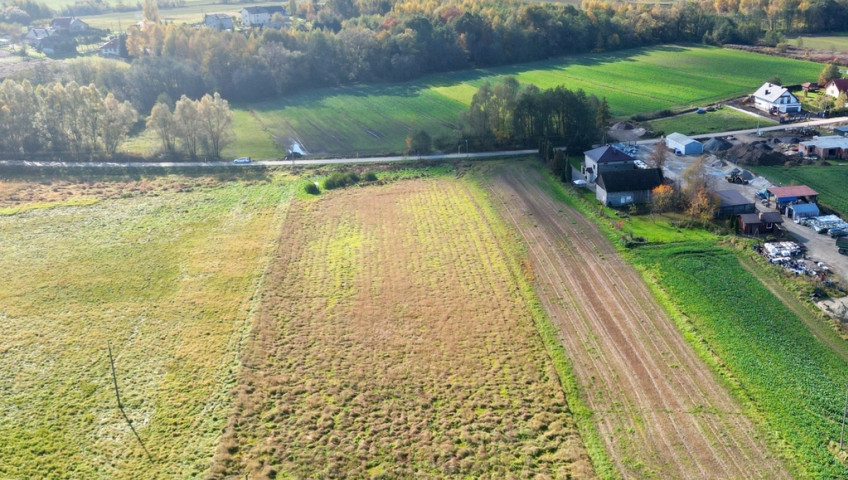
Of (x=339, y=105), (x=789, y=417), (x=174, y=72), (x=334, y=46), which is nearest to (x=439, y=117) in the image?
(x=339, y=105)


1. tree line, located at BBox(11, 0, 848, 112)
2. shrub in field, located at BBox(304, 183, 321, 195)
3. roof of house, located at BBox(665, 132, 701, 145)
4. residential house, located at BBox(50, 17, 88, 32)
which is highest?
residential house, located at BBox(50, 17, 88, 32)

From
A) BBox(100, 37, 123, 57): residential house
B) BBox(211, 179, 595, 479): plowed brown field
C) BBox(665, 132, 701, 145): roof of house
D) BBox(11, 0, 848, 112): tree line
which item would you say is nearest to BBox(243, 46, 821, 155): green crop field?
BBox(11, 0, 848, 112): tree line

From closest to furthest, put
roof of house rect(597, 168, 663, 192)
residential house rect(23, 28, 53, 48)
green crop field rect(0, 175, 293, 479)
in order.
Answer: green crop field rect(0, 175, 293, 479) < roof of house rect(597, 168, 663, 192) < residential house rect(23, 28, 53, 48)

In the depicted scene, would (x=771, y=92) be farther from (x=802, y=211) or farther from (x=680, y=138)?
(x=802, y=211)

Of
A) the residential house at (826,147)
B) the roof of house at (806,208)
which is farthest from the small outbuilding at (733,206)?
the residential house at (826,147)

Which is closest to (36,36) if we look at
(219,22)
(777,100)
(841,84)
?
(219,22)

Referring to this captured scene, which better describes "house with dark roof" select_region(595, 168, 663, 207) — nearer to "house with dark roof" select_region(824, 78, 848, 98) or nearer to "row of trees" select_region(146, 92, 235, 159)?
"row of trees" select_region(146, 92, 235, 159)

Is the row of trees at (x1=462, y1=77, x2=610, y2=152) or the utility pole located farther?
the row of trees at (x1=462, y1=77, x2=610, y2=152)
